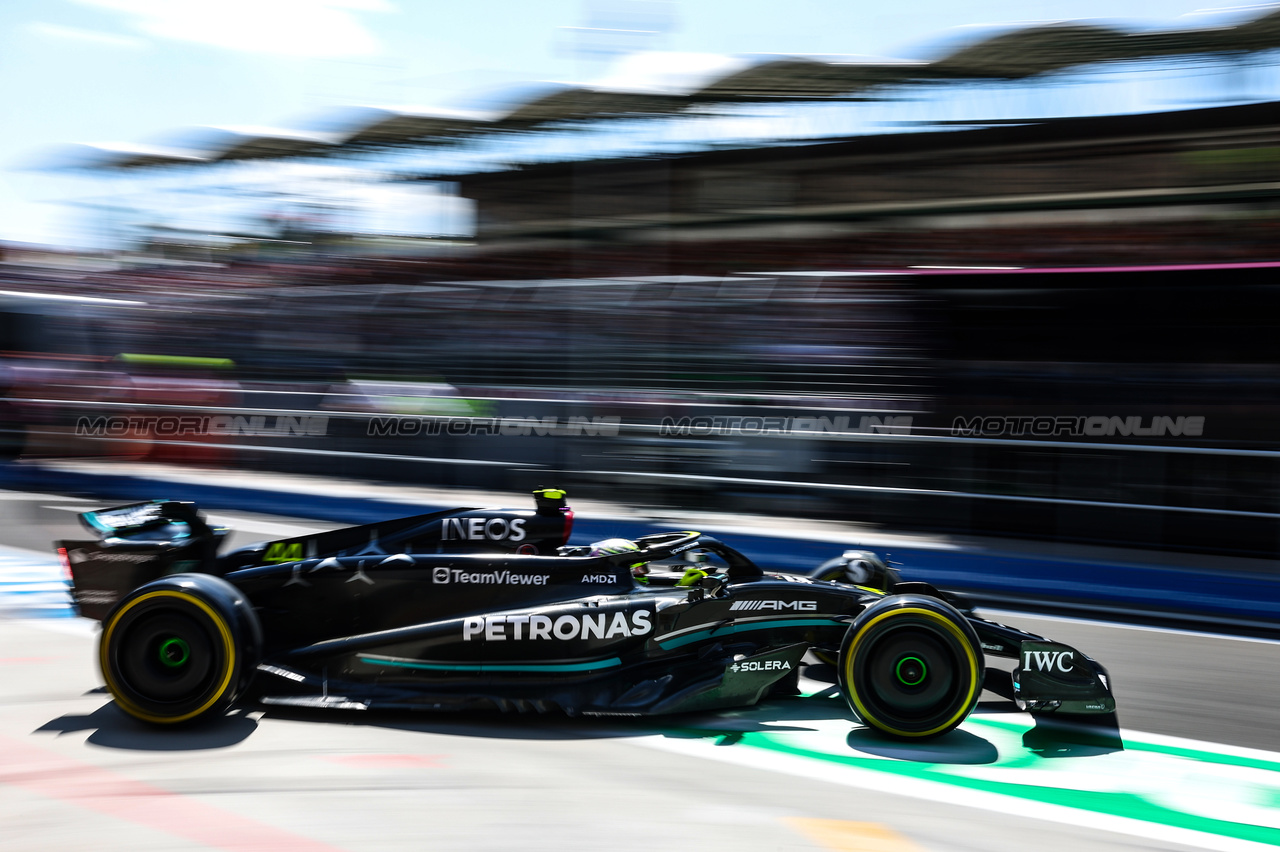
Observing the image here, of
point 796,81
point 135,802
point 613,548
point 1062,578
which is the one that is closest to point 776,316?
point 796,81

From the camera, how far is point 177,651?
12.2 feet

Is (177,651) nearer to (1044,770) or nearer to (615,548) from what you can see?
(615,548)

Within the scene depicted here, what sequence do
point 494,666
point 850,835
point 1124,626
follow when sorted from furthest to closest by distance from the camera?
point 1124,626, point 494,666, point 850,835

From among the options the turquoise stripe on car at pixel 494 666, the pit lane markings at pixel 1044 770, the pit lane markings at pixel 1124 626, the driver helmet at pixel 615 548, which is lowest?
the pit lane markings at pixel 1124 626

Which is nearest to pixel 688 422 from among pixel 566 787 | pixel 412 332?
pixel 566 787

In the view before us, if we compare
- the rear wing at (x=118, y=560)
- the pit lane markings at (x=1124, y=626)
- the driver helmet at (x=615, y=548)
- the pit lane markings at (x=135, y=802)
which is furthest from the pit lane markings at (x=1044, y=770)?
the rear wing at (x=118, y=560)

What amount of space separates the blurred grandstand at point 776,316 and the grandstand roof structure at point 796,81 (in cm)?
5

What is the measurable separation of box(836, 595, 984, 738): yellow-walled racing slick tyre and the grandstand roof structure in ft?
29.7

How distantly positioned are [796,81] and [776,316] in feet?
10.4

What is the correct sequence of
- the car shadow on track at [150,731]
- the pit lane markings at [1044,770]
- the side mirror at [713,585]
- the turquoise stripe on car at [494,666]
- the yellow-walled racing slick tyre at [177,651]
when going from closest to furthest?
the pit lane markings at [1044,770], the car shadow on track at [150,731], the yellow-walled racing slick tyre at [177,651], the turquoise stripe on car at [494,666], the side mirror at [713,585]

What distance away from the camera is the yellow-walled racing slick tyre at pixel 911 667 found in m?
3.62

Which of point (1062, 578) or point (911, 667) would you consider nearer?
point (911, 667)

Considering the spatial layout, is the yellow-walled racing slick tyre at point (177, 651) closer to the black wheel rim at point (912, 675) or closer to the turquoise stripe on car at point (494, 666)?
the turquoise stripe on car at point (494, 666)

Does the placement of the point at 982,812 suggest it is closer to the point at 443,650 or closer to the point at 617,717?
the point at 617,717
